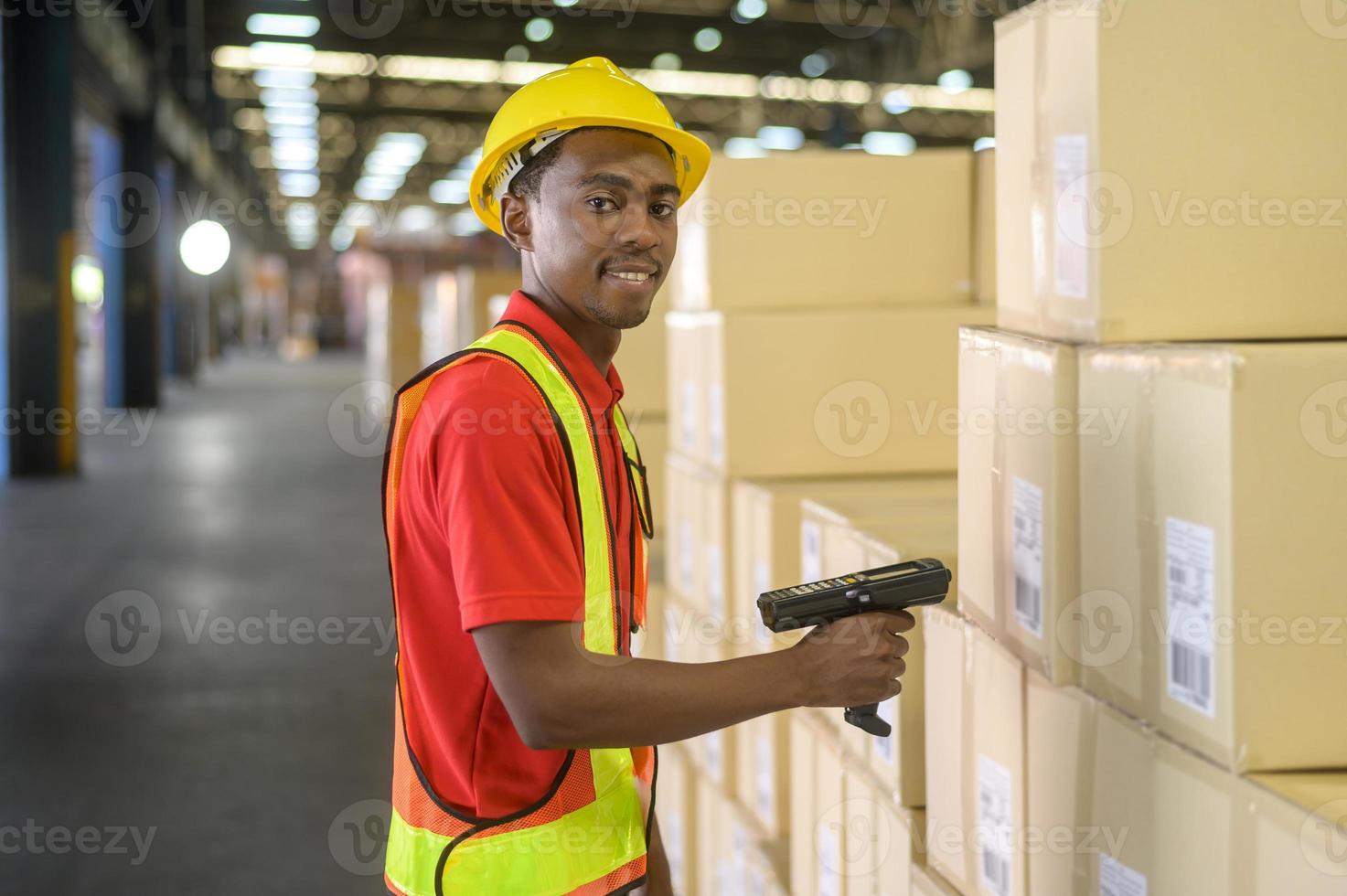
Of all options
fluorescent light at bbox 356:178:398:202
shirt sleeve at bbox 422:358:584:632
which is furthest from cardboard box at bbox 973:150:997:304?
fluorescent light at bbox 356:178:398:202

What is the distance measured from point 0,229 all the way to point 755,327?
31.8ft

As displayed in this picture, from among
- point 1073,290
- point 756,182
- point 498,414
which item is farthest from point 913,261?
point 498,414

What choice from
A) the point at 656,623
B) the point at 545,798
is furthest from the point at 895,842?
the point at 656,623

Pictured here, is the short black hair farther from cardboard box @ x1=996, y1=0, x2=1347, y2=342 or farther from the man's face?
cardboard box @ x1=996, y1=0, x2=1347, y2=342

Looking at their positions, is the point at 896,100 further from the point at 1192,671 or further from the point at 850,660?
the point at 1192,671

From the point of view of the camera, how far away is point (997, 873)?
168 cm

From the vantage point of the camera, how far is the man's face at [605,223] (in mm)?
1533

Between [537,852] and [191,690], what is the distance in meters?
4.41

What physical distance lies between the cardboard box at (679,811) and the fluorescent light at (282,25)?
526 inches

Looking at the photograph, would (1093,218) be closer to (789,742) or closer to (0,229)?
(789,742)

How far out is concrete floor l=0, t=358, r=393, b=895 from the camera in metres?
3.91

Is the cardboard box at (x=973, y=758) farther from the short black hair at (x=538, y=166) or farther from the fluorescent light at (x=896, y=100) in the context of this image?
the fluorescent light at (x=896, y=100)

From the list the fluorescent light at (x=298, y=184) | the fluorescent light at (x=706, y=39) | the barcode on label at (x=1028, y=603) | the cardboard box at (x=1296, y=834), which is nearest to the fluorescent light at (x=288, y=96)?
the fluorescent light at (x=706, y=39)

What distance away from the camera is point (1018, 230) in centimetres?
165
